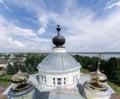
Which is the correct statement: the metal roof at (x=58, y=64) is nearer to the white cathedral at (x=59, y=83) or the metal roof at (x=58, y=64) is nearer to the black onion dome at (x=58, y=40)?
the white cathedral at (x=59, y=83)

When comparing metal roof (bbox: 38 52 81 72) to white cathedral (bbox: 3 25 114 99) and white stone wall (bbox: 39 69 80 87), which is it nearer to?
white cathedral (bbox: 3 25 114 99)

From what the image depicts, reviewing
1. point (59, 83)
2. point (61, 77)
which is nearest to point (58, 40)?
point (61, 77)

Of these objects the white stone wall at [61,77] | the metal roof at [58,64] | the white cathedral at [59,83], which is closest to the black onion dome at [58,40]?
the white cathedral at [59,83]

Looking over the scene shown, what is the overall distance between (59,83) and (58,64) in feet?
7.11

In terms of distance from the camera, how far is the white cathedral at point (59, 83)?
10805 millimetres

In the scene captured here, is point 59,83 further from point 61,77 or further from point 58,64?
point 58,64

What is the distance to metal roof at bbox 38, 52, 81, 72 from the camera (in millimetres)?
12617

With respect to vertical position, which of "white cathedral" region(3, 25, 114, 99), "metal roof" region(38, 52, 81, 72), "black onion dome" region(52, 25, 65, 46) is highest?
"black onion dome" region(52, 25, 65, 46)

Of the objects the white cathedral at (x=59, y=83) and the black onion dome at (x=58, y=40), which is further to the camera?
the black onion dome at (x=58, y=40)

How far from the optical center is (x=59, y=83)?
12703 mm

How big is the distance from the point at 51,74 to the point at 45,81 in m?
1.44

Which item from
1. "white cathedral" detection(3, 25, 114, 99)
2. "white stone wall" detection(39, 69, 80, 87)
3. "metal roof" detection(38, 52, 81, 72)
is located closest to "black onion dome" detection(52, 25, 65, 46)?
"white cathedral" detection(3, 25, 114, 99)

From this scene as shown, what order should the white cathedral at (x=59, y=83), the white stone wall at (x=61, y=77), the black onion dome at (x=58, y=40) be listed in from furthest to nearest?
the black onion dome at (x=58, y=40) → the white stone wall at (x=61, y=77) → the white cathedral at (x=59, y=83)

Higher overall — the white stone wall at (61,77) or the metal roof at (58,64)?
the metal roof at (58,64)
